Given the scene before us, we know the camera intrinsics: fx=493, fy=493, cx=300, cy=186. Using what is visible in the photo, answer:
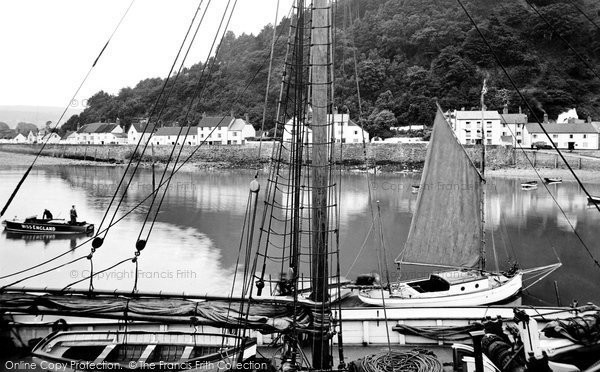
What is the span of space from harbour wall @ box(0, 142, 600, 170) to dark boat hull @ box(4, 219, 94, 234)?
21895 mm

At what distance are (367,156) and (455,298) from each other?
32146 millimetres

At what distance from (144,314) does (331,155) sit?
2.99 metres

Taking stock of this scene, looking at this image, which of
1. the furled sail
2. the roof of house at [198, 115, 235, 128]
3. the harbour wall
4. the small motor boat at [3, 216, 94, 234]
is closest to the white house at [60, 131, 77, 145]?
the harbour wall

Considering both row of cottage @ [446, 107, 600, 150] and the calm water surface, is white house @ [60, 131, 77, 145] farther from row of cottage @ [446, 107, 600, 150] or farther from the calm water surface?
row of cottage @ [446, 107, 600, 150]

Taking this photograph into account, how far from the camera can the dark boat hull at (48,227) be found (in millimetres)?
22781

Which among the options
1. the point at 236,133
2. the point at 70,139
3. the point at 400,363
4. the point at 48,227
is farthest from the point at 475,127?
the point at 70,139

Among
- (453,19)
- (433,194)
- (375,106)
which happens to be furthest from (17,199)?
(453,19)

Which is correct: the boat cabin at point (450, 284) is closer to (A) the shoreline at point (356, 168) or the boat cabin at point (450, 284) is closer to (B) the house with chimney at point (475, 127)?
(A) the shoreline at point (356, 168)

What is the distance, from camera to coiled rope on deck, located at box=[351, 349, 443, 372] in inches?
210

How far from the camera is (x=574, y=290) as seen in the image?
15344 mm

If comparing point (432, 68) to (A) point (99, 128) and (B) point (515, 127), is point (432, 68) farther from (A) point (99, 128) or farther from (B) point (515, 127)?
(A) point (99, 128)

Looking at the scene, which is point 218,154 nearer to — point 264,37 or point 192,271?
point 192,271

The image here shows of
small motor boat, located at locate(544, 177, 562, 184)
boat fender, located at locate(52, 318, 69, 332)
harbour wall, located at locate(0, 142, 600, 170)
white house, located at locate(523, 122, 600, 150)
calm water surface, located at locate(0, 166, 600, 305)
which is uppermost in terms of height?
white house, located at locate(523, 122, 600, 150)

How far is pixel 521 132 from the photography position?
58.0 meters
